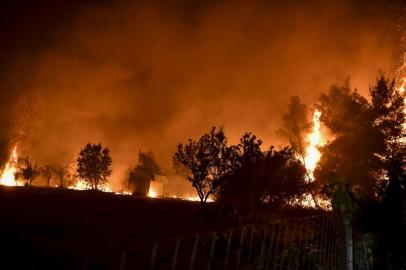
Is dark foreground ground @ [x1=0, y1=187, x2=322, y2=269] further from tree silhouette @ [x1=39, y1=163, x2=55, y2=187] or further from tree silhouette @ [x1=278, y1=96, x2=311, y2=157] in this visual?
tree silhouette @ [x1=39, y1=163, x2=55, y2=187]

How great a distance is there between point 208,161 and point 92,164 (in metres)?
40.6

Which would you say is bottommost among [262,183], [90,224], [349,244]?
[90,224]

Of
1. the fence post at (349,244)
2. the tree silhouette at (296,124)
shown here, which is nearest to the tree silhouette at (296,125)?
the tree silhouette at (296,124)

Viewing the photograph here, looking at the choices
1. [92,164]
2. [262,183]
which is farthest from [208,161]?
[92,164]

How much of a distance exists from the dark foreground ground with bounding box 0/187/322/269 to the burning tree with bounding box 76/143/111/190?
28.9 metres

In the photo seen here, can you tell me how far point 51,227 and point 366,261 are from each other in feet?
54.9

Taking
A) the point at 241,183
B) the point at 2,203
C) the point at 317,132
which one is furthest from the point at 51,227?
the point at 317,132

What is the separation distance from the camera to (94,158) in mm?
65250

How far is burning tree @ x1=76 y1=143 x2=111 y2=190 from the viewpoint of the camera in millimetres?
64812

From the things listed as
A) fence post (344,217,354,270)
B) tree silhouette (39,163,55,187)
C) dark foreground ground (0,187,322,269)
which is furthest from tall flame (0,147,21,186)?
fence post (344,217,354,270)

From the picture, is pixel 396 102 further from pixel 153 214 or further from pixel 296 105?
pixel 153 214

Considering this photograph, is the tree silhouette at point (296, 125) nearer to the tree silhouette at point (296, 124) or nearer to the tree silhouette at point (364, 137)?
the tree silhouette at point (296, 124)

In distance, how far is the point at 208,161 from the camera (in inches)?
1170

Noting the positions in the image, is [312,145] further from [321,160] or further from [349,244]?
[349,244]
